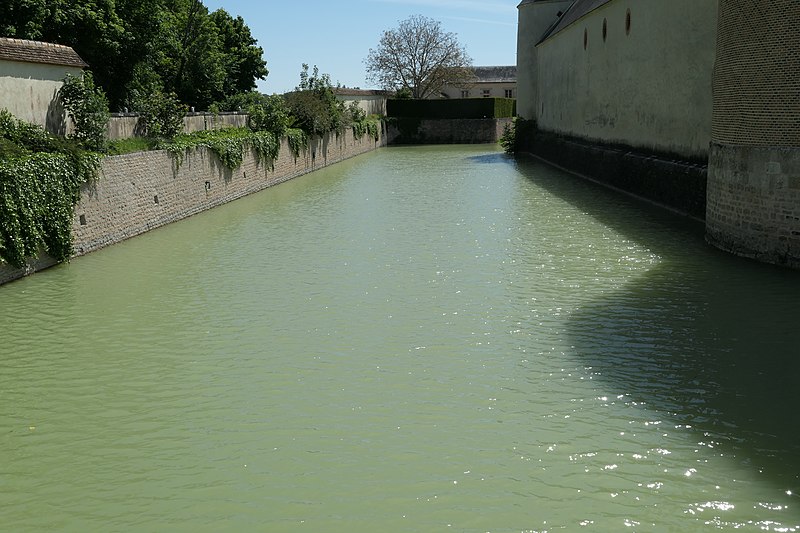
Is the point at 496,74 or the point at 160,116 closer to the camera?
the point at 160,116

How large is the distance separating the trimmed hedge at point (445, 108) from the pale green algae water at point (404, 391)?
42557mm

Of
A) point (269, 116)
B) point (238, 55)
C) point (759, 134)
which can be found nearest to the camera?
point (759, 134)

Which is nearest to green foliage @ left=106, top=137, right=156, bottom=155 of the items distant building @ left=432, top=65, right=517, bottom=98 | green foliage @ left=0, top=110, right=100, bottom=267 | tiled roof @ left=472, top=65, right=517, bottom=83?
green foliage @ left=0, top=110, right=100, bottom=267

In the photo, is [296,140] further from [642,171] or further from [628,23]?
[642,171]

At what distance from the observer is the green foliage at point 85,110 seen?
15.4m

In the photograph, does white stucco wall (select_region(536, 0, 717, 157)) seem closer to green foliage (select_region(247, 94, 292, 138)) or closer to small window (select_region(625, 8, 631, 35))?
small window (select_region(625, 8, 631, 35))

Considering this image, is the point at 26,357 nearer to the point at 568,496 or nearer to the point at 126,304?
the point at 126,304

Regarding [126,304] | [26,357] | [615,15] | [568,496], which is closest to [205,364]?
[26,357]

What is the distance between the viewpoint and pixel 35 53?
15023 mm

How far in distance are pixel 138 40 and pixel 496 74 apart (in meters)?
63.0

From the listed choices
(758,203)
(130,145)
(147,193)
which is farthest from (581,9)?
(758,203)

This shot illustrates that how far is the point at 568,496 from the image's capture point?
5.23 meters

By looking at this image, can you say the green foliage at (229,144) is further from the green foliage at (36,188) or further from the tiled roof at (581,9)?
the tiled roof at (581,9)

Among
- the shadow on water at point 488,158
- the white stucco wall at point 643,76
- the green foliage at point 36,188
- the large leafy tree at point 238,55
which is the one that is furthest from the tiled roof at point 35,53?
the large leafy tree at point 238,55
